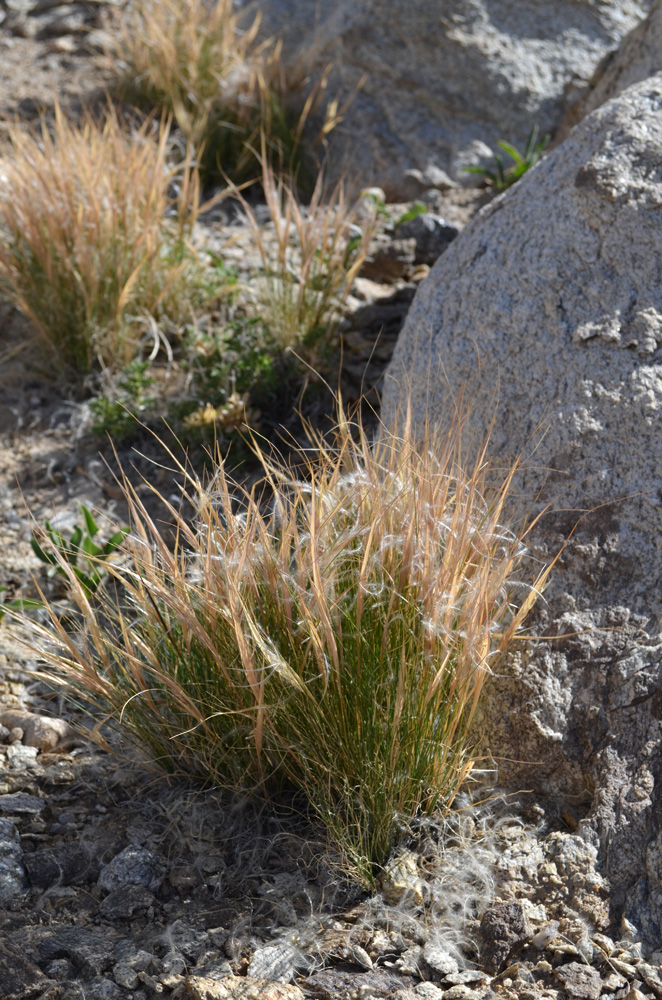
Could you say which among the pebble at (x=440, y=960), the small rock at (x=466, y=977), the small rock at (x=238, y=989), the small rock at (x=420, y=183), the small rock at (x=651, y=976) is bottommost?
the small rock at (x=651, y=976)

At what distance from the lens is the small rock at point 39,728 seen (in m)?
2.09

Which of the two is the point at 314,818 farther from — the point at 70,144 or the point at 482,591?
the point at 70,144

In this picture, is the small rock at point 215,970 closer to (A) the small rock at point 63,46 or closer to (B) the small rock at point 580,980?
(B) the small rock at point 580,980

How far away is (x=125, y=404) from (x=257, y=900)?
5.96 feet

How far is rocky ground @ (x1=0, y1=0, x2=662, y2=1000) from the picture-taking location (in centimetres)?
153

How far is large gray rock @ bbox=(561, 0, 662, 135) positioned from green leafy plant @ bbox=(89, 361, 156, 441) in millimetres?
1908

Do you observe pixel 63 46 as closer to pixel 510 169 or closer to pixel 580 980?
pixel 510 169

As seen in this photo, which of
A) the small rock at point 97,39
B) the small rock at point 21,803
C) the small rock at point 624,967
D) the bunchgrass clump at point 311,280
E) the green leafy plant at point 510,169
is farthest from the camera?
the small rock at point 97,39

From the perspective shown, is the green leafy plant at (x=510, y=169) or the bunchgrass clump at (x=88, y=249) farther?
the green leafy plant at (x=510, y=169)

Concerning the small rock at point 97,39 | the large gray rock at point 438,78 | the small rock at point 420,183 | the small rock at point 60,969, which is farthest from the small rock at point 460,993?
the small rock at point 97,39

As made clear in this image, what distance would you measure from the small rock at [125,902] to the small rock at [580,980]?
762 mm

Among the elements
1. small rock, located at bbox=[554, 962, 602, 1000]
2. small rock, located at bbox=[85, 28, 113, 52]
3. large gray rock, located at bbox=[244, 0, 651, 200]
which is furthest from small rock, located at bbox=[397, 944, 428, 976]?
small rock, located at bbox=[85, 28, 113, 52]

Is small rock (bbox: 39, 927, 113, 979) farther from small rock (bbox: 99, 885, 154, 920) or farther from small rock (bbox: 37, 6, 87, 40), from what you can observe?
small rock (bbox: 37, 6, 87, 40)

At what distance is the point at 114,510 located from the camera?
2869mm
